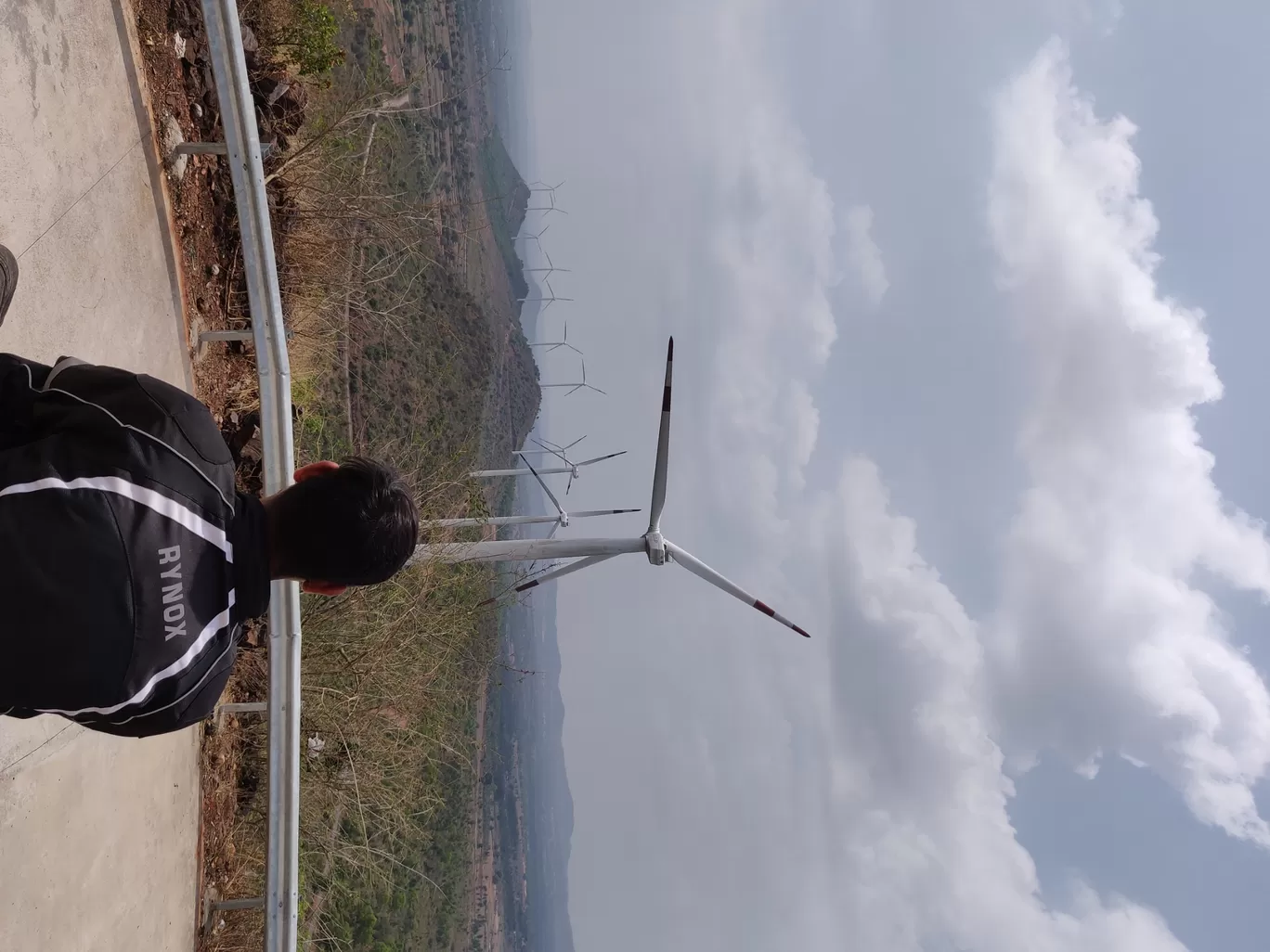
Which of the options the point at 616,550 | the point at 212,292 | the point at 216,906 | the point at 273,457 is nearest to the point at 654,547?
the point at 616,550

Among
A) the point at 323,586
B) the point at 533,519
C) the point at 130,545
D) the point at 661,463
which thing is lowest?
the point at 533,519

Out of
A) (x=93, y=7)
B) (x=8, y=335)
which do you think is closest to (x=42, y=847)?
(x=8, y=335)

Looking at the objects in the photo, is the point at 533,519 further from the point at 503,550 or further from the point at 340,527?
the point at 340,527

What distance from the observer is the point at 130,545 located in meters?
2.33

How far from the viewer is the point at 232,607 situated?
9.20 ft

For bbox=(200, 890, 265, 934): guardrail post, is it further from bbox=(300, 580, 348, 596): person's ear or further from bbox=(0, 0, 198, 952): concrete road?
bbox=(300, 580, 348, 596): person's ear

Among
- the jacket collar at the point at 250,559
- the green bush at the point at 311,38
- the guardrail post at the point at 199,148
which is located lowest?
the jacket collar at the point at 250,559

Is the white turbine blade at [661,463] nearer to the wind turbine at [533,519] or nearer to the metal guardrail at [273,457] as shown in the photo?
the wind turbine at [533,519]

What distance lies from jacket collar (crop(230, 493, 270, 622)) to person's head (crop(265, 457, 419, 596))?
0.08 m

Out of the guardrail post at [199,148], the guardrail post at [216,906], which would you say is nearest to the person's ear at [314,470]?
the guardrail post at [199,148]

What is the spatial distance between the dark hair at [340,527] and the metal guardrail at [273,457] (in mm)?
3315

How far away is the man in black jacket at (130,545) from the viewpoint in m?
2.25

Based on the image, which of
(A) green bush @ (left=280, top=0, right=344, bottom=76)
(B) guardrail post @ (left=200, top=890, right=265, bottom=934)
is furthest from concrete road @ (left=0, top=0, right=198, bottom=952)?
(A) green bush @ (left=280, top=0, right=344, bottom=76)

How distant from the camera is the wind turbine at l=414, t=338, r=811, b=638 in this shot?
9.51 meters
